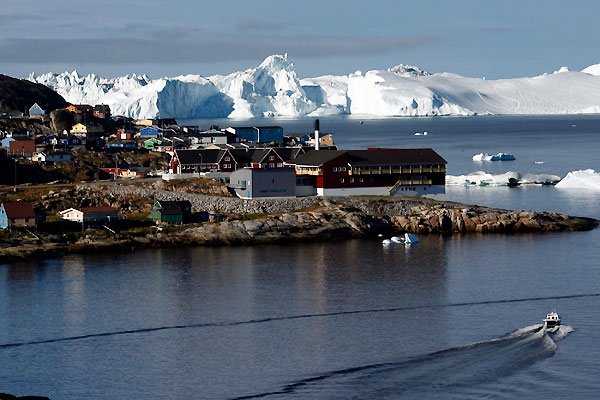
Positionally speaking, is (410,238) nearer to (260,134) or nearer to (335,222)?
(335,222)

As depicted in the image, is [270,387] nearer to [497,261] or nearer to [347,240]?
[497,261]

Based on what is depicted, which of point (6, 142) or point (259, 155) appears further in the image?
point (6, 142)

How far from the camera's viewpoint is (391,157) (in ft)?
169

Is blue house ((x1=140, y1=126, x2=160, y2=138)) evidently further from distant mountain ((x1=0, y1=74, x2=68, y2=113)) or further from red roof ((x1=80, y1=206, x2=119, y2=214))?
red roof ((x1=80, y1=206, x2=119, y2=214))

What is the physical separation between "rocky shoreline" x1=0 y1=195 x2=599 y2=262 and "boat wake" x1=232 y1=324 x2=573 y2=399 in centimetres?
1875

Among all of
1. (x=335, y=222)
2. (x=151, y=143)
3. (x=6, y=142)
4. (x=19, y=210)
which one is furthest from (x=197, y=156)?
(x=151, y=143)

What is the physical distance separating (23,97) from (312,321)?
57.0 metres

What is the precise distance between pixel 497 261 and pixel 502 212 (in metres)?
9.39

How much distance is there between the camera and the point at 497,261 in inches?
1519

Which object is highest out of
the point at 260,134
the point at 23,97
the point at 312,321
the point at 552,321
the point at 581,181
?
the point at 23,97

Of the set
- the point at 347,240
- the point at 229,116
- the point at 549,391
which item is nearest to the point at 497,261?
the point at 347,240

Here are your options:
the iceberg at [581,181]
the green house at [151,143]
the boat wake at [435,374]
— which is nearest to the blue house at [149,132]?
the green house at [151,143]

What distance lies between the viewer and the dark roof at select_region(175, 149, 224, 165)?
5319cm

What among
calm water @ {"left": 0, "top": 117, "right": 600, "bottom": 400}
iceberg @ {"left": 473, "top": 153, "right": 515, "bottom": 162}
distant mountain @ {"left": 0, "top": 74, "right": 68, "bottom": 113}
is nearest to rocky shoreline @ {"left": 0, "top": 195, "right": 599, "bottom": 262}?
calm water @ {"left": 0, "top": 117, "right": 600, "bottom": 400}
